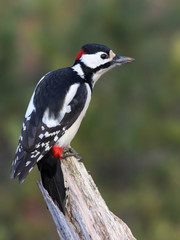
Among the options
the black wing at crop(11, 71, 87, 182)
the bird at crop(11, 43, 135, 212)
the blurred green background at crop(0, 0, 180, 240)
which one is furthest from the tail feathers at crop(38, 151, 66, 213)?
the blurred green background at crop(0, 0, 180, 240)

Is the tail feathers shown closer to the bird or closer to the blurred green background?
the bird

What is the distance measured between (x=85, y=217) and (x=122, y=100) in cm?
660

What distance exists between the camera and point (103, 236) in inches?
132

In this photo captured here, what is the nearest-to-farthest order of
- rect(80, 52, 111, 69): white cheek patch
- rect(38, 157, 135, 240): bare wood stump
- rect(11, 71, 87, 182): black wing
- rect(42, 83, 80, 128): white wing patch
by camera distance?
1. rect(38, 157, 135, 240): bare wood stump
2. rect(11, 71, 87, 182): black wing
3. rect(42, 83, 80, 128): white wing patch
4. rect(80, 52, 111, 69): white cheek patch

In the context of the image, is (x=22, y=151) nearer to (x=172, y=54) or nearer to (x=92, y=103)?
(x=92, y=103)

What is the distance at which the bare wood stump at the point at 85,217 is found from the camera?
3246 millimetres

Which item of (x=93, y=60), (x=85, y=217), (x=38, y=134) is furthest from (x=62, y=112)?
(x=85, y=217)

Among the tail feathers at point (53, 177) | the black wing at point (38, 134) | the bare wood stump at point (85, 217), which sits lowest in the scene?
the bare wood stump at point (85, 217)

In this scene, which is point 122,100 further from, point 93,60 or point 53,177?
point 53,177

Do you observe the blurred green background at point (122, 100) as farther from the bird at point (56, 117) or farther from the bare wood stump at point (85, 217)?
the bare wood stump at point (85, 217)

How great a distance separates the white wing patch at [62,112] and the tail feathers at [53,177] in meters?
0.24

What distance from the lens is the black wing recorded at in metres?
3.70

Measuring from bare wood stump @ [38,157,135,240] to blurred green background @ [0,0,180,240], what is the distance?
5.02 meters

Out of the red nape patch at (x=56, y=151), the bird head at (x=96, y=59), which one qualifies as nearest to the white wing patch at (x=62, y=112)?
the red nape patch at (x=56, y=151)
